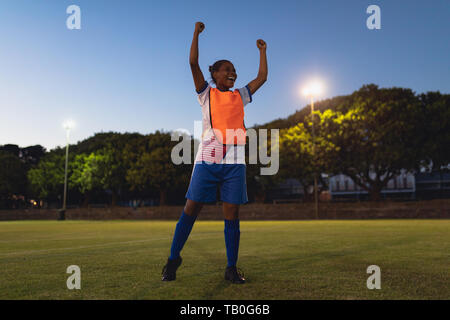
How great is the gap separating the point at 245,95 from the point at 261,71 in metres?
0.48

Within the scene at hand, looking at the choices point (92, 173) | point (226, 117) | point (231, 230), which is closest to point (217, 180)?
point (231, 230)

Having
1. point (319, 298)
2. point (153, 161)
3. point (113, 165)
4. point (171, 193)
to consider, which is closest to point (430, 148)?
point (153, 161)

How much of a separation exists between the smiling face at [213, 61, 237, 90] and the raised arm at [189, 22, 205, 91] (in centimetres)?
22

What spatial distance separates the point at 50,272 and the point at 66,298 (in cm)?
167

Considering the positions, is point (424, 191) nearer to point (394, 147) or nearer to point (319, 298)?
point (394, 147)

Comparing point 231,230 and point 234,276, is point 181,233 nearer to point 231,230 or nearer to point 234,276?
point 231,230

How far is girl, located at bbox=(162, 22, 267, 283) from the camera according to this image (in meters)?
A: 4.09

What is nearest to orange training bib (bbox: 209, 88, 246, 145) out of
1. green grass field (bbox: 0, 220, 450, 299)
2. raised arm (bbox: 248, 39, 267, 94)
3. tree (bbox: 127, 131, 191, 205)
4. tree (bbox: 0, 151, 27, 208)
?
raised arm (bbox: 248, 39, 267, 94)

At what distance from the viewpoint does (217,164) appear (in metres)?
4.09

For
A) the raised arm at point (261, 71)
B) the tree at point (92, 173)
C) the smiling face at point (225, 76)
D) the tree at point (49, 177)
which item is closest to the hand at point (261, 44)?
the raised arm at point (261, 71)

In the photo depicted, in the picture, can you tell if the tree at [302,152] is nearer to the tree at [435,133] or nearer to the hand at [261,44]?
the tree at [435,133]

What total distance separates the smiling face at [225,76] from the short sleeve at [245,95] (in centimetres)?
17
